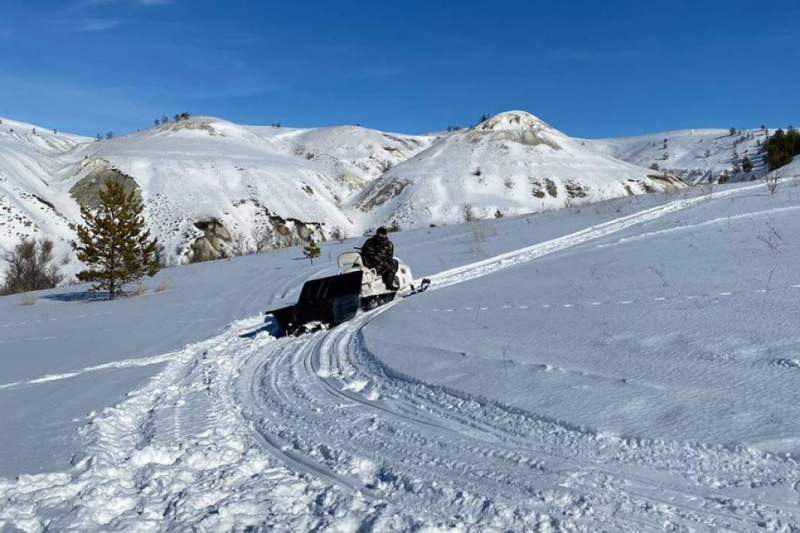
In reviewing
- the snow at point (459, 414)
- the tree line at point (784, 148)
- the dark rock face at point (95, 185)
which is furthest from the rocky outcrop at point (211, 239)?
the tree line at point (784, 148)

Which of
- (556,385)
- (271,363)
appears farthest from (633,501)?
(271,363)

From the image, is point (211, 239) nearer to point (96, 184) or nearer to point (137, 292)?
point (96, 184)

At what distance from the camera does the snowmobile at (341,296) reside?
9.98 m

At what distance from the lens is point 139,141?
224 feet

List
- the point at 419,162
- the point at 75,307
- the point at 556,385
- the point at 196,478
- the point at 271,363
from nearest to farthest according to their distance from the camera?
the point at 196,478, the point at 556,385, the point at 271,363, the point at 75,307, the point at 419,162

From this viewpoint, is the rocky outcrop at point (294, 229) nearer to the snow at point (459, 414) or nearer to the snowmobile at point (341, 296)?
the snowmobile at point (341, 296)

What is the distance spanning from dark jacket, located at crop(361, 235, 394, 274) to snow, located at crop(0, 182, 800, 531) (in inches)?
56.4

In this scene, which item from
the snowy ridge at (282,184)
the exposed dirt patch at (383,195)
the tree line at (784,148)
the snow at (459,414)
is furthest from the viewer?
the exposed dirt patch at (383,195)

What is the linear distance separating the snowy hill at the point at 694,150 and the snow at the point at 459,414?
64.4 metres

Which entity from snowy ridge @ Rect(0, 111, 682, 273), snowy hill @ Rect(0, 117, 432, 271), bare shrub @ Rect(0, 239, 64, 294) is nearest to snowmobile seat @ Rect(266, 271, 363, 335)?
bare shrub @ Rect(0, 239, 64, 294)

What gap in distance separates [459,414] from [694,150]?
325 feet

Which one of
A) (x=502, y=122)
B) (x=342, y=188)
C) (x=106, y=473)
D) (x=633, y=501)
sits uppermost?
(x=502, y=122)

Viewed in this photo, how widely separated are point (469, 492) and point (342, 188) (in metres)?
66.3

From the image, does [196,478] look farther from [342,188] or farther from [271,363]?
[342,188]
